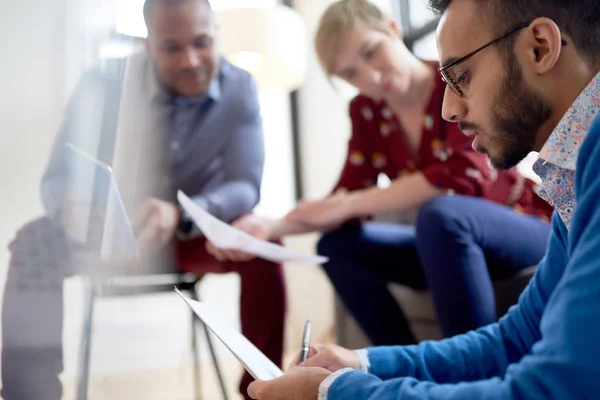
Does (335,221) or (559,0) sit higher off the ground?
(559,0)

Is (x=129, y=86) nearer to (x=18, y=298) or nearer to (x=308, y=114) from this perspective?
(x=18, y=298)

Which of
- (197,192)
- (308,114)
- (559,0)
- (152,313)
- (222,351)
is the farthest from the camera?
(308,114)

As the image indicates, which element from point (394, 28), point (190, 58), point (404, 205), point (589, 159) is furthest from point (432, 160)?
point (589, 159)

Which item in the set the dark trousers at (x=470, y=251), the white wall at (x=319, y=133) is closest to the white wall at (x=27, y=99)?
the dark trousers at (x=470, y=251)

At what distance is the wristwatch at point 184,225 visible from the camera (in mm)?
757

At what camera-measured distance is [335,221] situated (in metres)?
1.03

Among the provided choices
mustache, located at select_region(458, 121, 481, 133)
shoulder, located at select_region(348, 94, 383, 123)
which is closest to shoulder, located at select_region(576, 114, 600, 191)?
mustache, located at select_region(458, 121, 481, 133)

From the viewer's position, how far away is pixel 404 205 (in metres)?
0.95

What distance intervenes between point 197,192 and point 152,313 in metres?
0.21

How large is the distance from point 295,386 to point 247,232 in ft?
1.62

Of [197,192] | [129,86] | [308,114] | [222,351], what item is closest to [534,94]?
[129,86]

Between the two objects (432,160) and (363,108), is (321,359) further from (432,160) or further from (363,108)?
(363,108)

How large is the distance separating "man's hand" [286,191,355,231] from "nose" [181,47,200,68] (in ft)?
1.14

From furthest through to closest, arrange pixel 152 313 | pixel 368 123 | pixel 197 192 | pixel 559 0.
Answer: pixel 368 123
pixel 197 192
pixel 152 313
pixel 559 0
